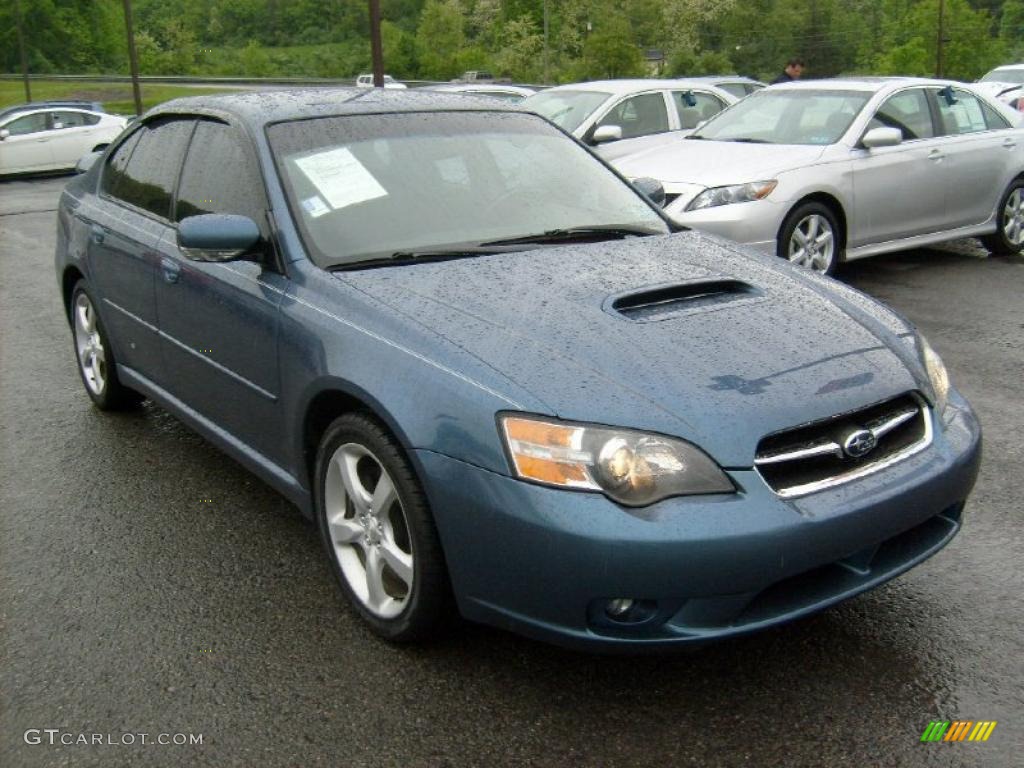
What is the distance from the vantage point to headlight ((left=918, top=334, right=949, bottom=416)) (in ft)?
10.5

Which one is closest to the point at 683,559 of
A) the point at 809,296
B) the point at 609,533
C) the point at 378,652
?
the point at 609,533

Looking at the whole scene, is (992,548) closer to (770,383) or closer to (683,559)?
(770,383)

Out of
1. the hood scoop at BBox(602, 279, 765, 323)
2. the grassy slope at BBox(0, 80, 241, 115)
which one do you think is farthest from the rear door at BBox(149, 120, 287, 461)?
the grassy slope at BBox(0, 80, 241, 115)

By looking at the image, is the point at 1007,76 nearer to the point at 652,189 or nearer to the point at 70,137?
the point at 70,137

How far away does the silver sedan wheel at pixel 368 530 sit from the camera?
3066mm

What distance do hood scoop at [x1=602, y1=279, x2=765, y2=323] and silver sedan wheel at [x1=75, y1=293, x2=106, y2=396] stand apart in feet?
9.96

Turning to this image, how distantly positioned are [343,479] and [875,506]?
4.92 feet

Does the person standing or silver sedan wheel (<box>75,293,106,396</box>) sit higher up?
the person standing

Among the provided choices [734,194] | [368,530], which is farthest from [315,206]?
[734,194]

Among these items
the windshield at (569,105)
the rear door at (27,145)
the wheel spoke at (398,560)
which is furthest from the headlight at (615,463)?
the rear door at (27,145)

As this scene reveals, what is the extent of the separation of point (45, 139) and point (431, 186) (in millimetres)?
21508

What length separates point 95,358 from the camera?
5.44 metres

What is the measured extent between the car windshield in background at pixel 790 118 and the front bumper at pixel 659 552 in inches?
240

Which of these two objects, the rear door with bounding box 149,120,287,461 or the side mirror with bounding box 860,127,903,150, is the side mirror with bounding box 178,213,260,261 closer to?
the rear door with bounding box 149,120,287,461
